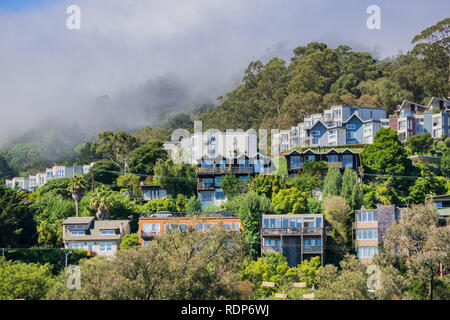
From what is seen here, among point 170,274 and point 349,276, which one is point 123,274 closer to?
point 170,274

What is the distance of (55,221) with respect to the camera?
67750 millimetres

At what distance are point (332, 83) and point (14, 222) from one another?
68.3m

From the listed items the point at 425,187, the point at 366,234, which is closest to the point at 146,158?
the point at 425,187

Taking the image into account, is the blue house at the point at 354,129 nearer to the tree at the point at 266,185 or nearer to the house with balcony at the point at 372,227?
the tree at the point at 266,185

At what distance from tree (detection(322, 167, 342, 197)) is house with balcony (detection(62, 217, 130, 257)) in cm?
1929

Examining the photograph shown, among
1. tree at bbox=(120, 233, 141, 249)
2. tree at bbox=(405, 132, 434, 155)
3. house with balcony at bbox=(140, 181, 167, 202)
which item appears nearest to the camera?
tree at bbox=(120, 233, 141, 249)

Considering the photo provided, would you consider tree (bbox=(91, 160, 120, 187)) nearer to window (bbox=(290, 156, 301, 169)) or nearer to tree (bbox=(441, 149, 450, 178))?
window (bbox=(290, 156, 301, 169))

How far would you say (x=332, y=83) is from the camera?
117 m

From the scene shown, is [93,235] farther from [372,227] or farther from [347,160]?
[347,160]

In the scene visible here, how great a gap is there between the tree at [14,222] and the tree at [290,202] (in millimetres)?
23933

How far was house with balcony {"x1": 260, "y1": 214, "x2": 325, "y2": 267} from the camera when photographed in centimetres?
5578

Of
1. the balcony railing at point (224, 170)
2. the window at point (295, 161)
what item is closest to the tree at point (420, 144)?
the window at point (295, 161)

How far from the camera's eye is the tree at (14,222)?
6272 cm

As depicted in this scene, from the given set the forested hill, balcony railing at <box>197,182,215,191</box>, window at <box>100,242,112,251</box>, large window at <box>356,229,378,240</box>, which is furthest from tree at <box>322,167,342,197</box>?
the forested hill
